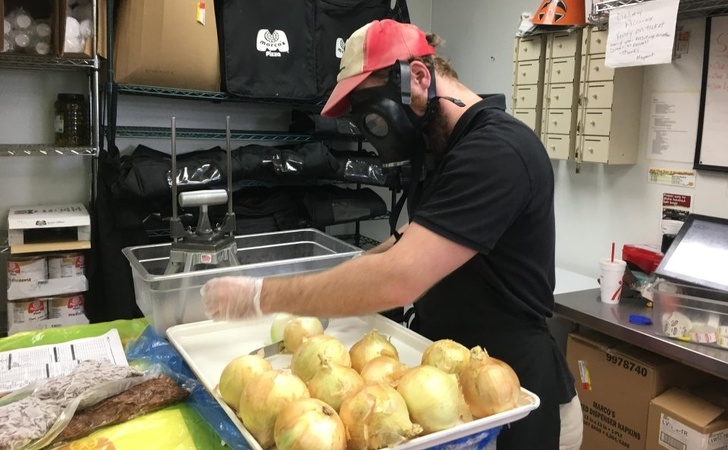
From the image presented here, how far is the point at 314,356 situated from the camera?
96 centimetres

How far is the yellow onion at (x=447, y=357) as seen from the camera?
971 millimetres

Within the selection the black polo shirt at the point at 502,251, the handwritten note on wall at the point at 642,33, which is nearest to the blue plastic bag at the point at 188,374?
the black polo shirt at the point at 502,251

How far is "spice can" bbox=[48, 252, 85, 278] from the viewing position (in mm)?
2348

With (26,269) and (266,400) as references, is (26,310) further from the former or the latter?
(266,400)

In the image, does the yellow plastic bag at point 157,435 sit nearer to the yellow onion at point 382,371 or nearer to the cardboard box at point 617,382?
the yellow onion at point 382,371

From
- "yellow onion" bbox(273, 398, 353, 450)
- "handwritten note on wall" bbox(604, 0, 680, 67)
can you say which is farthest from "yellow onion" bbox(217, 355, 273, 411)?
"handwritten note on wall" bbox(604, 0, 680, 67)

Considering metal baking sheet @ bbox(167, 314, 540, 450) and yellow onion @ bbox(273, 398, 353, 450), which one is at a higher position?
yellow onion @ bbox(273, 398, 353, 450)

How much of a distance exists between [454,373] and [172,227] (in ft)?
2.73

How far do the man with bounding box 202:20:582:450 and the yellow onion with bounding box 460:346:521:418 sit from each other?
0.18 meters

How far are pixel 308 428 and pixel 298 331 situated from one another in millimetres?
404

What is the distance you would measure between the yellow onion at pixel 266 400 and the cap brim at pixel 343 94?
2.10 feet

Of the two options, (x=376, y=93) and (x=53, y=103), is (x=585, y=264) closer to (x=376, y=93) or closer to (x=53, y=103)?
(x=376, y=93)

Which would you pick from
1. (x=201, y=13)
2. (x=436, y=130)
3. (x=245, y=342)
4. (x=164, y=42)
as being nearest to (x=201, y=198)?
(x=245, y=342)

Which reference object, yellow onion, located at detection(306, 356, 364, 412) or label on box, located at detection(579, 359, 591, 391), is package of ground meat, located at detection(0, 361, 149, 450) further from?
label on box, located at detection(579, 359, 591, 391)
